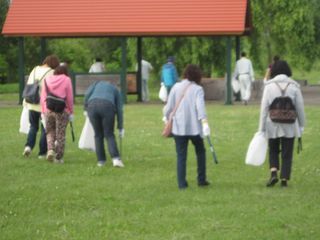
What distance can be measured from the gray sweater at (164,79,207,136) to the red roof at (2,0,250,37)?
18.4 meters

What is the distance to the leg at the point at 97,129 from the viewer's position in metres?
14.4

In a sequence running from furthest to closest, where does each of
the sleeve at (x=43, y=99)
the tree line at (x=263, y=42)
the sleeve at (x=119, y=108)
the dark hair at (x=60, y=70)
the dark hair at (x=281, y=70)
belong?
the tree line at (x=263, y=42) < the dark hair at (x=60, y=70) < the sleeve at (x=43, y=99) < the sleeve at (x=119, y=108) < the dark hair at (x=281, y=70)

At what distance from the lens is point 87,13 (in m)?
32.5

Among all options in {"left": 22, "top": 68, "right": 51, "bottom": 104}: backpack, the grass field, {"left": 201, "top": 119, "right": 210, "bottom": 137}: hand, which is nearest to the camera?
the grass field

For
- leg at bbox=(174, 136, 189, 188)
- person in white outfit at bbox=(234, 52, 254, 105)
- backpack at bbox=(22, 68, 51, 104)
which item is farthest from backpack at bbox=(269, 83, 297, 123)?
person in white outfit at bbox=(234, 52, 254, 105)

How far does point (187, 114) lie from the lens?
40.4 feet

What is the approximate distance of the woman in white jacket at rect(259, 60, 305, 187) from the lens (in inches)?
489

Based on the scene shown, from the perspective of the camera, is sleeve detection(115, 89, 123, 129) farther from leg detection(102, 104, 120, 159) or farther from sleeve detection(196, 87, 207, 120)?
sleeve detection(196, 87, 207, 120)

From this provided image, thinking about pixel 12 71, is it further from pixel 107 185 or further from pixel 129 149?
pixel 107 185

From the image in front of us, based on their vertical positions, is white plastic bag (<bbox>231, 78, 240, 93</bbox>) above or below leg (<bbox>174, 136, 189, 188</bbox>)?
below

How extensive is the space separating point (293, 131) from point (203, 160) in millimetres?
1262

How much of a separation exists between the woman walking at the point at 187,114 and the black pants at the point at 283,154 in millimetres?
1007

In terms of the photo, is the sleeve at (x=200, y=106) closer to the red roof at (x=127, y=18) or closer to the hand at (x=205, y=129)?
the hand at (x=205, y=129)

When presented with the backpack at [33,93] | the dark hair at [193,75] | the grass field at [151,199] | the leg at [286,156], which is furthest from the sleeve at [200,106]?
the backpack at [33,93]
